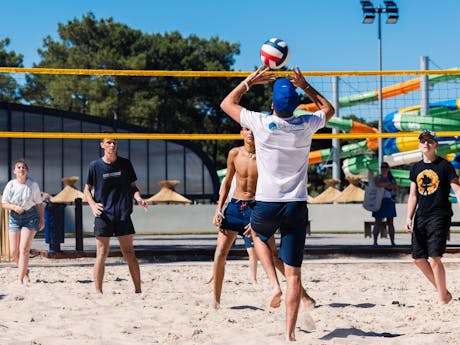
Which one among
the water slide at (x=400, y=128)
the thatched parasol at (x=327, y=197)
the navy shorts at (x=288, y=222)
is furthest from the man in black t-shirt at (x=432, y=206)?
the thatched parasol at (x=327, y=197)

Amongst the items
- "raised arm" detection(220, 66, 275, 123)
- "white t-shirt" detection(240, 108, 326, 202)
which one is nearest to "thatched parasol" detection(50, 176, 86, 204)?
"raised arm" detection(220, 66, 275, 123)

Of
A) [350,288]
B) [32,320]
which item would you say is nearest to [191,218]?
[350,288]

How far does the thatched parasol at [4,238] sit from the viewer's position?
451 inches

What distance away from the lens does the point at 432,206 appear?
21.7 ft

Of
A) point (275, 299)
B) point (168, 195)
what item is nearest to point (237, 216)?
point (275, 299)

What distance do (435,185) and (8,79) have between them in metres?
40.8

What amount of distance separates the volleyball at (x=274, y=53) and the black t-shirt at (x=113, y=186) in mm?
1964

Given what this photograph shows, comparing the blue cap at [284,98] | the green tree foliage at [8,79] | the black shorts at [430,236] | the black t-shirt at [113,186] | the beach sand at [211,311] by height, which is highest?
the green tree foliage at [8,79]

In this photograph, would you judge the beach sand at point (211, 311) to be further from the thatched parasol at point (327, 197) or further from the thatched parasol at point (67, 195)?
the thatched parasol at point (327, 197)

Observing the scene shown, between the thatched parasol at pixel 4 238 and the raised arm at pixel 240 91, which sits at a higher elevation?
the raised arm at pixel 240 91

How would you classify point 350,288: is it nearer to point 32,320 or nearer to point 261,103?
point 32,320

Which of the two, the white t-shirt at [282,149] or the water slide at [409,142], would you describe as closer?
the white t-shirt at [282,149]

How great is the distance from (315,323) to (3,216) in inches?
269

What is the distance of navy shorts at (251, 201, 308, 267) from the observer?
4.96 metres
